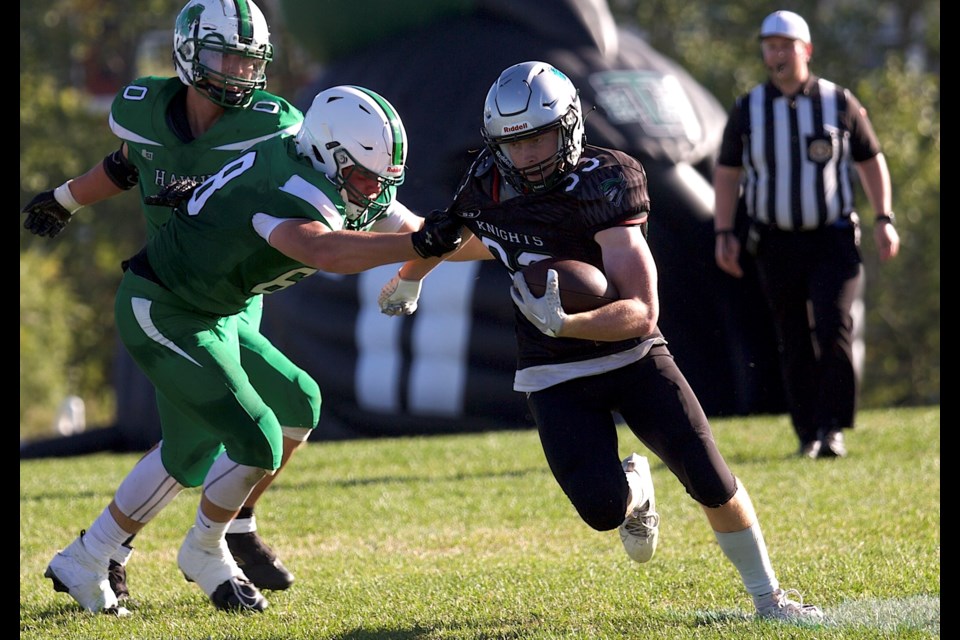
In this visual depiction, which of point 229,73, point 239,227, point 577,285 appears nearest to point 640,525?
point 577,285

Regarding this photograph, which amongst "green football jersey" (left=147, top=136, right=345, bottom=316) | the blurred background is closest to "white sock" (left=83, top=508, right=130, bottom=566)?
"green football jersey" (left=147, top=136, right=345, bottom=316)

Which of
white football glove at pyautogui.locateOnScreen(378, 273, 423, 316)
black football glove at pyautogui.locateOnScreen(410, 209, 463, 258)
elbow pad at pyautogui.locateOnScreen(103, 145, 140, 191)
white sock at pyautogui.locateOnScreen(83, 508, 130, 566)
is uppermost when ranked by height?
black football glove at pyautogui.locateOnScreen(410, 209, 463, 258)

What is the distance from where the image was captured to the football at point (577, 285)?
11.8 ft

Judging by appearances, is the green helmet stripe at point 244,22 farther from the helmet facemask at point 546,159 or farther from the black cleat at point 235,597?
the black cleat at point 235,597

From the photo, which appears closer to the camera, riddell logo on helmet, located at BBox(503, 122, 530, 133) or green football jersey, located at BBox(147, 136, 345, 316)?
riddell logo on helmet, located at BBox(503, 122, 530, 133)

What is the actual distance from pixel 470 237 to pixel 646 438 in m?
0.78

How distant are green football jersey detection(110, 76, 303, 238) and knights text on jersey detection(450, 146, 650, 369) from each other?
898mm

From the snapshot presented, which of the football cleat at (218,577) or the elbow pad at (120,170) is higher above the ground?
the elbow pad at (120,170)

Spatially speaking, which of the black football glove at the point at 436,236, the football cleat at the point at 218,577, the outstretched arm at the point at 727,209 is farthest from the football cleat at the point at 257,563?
the outstretched arm at the point at 727,209

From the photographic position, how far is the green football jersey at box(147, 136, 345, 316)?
12.5ft

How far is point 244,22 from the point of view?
4.38 meters

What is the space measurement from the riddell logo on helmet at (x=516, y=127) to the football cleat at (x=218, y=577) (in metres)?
1.56

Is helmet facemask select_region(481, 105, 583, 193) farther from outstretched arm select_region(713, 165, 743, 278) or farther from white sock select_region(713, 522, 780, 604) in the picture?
outstretched arm select_region(713, 165, 743, 278)
